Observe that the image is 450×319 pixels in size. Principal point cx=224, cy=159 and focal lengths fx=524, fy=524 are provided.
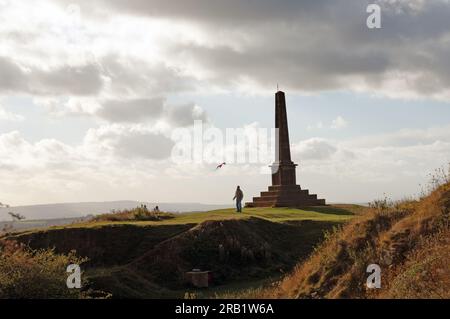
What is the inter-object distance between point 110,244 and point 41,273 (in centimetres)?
1143

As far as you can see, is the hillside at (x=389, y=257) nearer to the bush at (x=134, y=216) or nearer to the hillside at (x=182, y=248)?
the hillside at (x=182, y=248)

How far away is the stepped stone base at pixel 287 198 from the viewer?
1695 inches

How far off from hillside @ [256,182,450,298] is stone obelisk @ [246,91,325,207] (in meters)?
24.3

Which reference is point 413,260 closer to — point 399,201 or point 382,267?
point 382,267

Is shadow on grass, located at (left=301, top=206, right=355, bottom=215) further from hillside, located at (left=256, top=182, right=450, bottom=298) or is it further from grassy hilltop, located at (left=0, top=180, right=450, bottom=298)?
hillside, located at (left=256, top=182, right=450, bottom=298)

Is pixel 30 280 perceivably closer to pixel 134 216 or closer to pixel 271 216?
pixel 134 216

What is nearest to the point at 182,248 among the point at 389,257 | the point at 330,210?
the point at 389,257

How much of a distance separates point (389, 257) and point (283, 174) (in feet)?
92.0

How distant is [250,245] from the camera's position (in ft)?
91.8

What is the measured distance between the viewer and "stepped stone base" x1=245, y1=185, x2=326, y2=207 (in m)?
43.1

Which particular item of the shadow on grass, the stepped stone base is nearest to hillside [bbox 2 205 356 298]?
the shadow on grass

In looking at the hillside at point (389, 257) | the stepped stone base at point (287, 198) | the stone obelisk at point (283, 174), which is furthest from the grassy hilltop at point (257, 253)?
the stone obelisk at point (283, 174)

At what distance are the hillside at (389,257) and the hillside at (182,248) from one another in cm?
Result: 653
